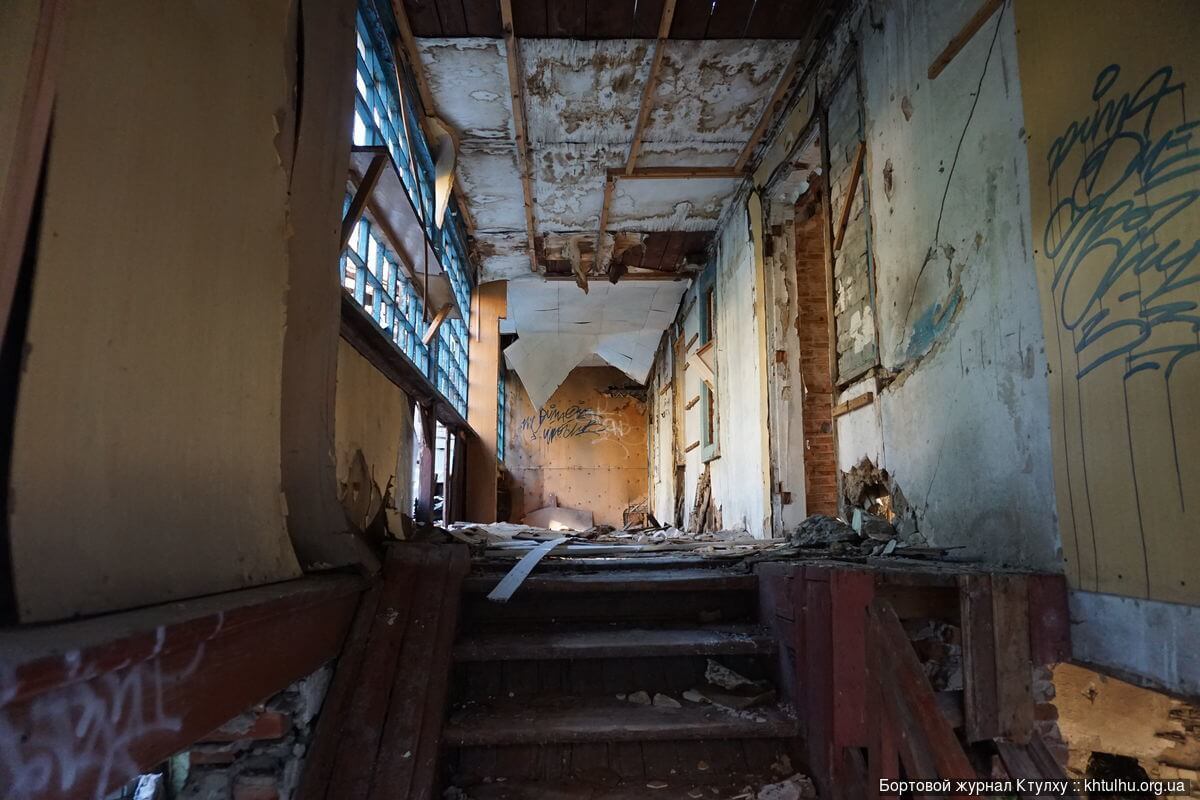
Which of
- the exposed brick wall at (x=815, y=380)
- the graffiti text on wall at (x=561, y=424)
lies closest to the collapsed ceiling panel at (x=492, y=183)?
the exposed brick wall at (x=815, y=380)

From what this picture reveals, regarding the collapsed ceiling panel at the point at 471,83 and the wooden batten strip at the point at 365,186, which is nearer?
the wooden batten strip at the point at 365,186

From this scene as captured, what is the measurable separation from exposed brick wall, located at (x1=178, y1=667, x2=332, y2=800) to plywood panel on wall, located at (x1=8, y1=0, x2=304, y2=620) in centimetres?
36

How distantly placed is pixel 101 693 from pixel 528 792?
1.28 metres

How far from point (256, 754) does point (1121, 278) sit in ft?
8.65

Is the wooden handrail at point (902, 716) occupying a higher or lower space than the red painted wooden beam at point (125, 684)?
lower

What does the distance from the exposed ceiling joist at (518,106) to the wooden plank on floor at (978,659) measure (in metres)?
3.79

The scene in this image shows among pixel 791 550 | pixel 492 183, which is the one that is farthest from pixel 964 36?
pixel 492 183

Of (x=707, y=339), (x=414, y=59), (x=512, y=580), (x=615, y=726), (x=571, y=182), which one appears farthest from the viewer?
(x=707, y=339)

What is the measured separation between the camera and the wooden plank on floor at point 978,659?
1.86 meters

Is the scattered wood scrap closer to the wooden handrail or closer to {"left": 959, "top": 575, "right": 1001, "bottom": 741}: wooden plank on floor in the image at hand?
the wooden handrail

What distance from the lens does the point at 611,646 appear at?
7.14 ft

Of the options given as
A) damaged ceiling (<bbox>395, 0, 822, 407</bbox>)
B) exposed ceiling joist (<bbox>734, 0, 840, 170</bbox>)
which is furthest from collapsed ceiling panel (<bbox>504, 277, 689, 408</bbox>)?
exposed ceiling joist (<bbox>734, 0, 840, 170</bbox>)

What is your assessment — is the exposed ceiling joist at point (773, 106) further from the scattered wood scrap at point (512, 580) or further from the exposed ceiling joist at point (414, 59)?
the scattered wood scrap at point (512, 580)

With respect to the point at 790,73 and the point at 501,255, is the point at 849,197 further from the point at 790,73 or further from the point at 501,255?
the point at 501,255
